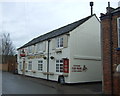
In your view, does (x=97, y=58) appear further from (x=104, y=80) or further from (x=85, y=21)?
(x=104, y=80)

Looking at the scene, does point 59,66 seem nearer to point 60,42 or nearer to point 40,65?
point 60,42

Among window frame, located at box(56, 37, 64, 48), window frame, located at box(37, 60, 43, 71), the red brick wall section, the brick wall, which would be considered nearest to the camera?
the brick wall

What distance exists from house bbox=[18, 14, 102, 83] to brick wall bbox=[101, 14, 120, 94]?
476 centimetres

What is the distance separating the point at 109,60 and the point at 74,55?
5320mm

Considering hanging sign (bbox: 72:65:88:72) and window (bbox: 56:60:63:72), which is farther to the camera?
window (bbox: 56:60:63:72)

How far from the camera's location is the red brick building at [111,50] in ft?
32.4

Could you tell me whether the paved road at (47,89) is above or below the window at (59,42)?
below

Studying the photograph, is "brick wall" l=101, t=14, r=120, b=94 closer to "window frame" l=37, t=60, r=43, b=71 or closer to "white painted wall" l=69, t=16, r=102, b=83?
"white painted wall" l=69, t=16, r=102, b=83

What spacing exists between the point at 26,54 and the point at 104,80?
17548mm

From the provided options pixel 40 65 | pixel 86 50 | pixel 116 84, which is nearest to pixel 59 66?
pixel 86 50

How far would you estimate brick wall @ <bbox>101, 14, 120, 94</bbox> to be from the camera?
9844mm

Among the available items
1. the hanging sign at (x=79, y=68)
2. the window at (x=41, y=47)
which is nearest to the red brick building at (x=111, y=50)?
the hanging sign at (x=79, y=68)

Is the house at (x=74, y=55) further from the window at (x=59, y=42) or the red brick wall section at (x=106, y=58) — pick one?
the red brick wall section at (x=106, y=58)

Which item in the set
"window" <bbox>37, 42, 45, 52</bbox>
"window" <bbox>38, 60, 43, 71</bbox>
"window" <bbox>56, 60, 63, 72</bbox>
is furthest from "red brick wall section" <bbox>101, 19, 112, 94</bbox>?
"window" <bbox>38, 60, 43, 71</bbox>
